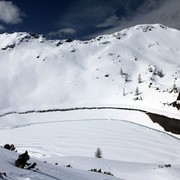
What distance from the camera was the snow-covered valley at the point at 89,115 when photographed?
21.2 m

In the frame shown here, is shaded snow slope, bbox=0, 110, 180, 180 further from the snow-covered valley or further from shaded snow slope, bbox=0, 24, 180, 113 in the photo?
shaded snow slope, bbox=0, 24, 180, 113

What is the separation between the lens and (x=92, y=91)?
152500 millimetres

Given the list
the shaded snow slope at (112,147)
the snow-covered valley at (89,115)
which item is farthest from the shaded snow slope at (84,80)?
the shaded snow slope at (112,147)

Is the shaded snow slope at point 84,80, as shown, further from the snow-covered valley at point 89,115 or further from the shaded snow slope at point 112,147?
the shaded snow slope at point 112,147

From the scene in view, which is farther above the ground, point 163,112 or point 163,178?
point 163,112

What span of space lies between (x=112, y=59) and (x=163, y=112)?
98.1m

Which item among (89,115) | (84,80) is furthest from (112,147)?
(84,80)

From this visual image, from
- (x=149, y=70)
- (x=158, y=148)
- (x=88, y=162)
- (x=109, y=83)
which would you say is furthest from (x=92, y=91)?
(x=88, y=162)

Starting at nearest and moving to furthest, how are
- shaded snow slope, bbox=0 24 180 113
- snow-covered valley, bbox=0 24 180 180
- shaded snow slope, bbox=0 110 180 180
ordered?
shaded snow slope, bbox=0 110 180 180, snow-covered valley, bbox=0 24 180 180, shaded snow slope, bbox=0 24 180 113

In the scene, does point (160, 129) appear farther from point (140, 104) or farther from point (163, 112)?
point (140, 104)

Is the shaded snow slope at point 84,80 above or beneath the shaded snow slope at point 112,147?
above

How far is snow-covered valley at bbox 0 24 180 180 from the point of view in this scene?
69.4ft

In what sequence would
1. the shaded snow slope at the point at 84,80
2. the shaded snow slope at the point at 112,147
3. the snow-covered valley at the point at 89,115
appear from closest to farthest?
the shaded snow slope at the point at 112,147 < the snow-covered valley at the point at 89,115 < the shaded snow slope at the point at 84,80

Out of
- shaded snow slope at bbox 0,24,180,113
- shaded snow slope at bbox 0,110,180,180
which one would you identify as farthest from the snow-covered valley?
shaded snow slope at bbox 0,24,180,113
